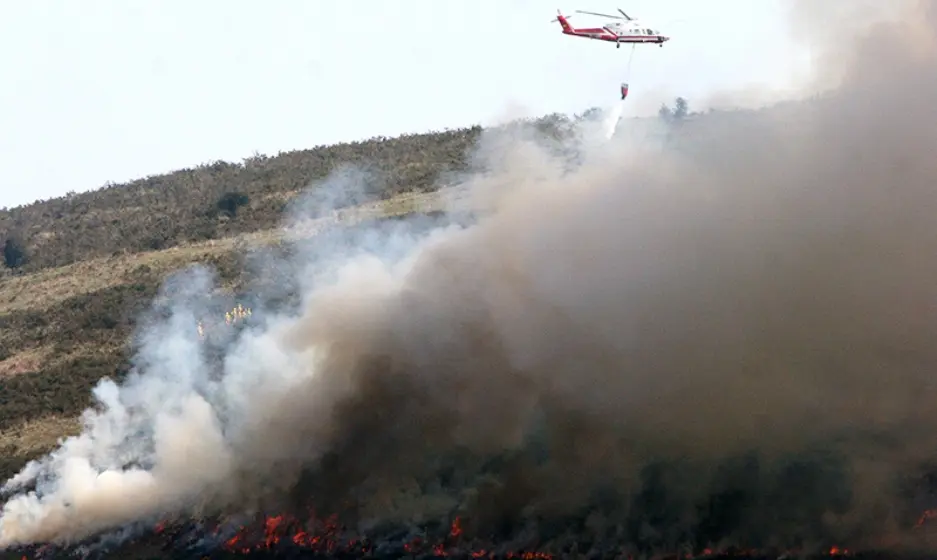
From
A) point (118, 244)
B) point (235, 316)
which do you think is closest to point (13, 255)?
point (118, 244)

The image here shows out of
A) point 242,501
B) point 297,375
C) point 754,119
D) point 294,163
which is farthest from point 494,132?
point 294,163

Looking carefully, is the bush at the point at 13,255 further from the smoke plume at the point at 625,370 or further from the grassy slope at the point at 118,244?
the smoke plume at the point at 625,370

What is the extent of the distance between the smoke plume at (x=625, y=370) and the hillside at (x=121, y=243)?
15.2 m

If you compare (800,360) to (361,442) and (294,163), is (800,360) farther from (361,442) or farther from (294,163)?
(294,163)

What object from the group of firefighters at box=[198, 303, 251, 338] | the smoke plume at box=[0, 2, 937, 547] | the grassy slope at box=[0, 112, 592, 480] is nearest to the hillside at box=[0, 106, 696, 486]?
the grassy slope at box=[0, 112, 592, 480]

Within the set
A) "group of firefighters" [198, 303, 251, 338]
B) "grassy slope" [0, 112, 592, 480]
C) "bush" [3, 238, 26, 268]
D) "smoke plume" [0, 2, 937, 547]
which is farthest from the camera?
"bush" [3, 238, 26, 268]

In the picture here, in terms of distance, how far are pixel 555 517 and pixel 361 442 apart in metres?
9.94

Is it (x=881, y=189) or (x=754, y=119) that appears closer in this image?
(x=881, y=189)

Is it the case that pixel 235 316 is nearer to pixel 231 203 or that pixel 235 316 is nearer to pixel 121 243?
pixel 121 243

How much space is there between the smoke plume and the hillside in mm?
→ 15209

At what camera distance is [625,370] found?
53.3m

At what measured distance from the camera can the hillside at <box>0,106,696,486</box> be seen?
79.9 meters

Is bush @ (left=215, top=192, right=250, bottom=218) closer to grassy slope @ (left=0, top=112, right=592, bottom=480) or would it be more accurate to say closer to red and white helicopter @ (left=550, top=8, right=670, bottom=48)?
grassy slope @ (left=0, top=112, right=592, bottom=480)

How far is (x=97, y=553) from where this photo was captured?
5400cm
